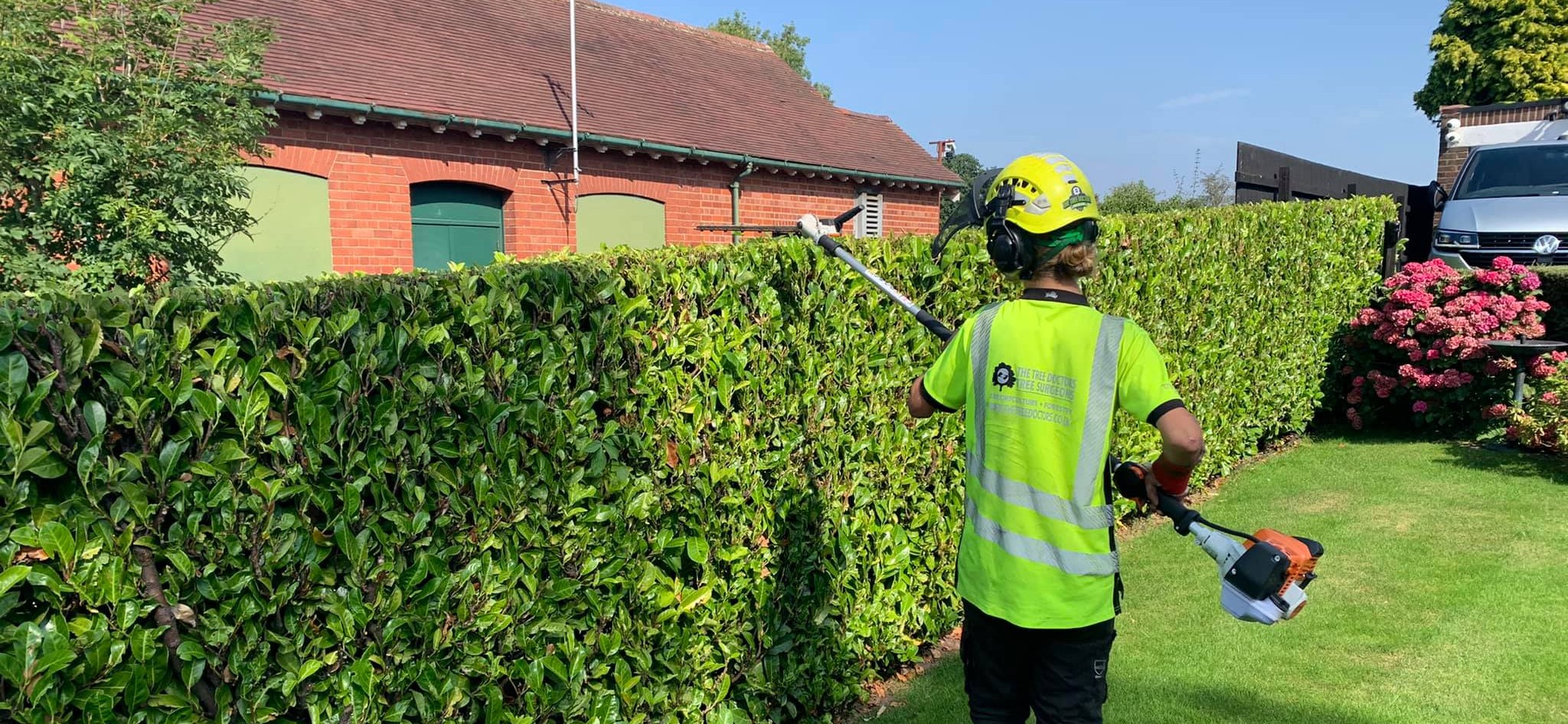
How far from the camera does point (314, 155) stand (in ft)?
35.8

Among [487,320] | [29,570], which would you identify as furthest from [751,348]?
[29,570]

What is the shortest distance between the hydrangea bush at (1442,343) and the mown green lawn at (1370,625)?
5.03 ft

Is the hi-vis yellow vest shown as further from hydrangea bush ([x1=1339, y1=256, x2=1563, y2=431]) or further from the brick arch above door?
the brick arch above door

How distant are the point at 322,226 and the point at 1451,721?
1131cm

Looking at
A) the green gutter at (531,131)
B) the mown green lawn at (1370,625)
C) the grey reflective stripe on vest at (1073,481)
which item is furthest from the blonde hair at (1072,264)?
the green gutter at (531,131)

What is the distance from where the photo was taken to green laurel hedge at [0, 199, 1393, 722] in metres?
1.97

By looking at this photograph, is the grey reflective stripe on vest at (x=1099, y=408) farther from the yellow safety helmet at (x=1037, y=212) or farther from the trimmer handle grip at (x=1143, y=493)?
the yellow safety helmet at (x=1037, y=212)

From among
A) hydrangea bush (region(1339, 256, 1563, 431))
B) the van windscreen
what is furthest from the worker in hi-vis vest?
the van windscreen

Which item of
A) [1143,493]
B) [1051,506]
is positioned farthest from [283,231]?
[1143,493]

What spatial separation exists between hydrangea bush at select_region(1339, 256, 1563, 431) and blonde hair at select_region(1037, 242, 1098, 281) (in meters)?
7.80

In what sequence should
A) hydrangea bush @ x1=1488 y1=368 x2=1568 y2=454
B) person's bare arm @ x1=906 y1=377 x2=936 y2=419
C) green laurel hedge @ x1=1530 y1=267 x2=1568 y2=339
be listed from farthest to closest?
1. green laurel hedge @ x1=1530 y1=267 x2=1568 y2=339
2. hydrangea bush @ x1=1488 y1=368 x2=1568 y2=454
3. person's bare arm @ x1=906 y1=377 x2=936 y2=419

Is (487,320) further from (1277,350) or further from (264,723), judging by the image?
(1277,350)

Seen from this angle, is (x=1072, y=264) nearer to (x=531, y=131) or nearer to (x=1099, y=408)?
(x=1099, y=408)

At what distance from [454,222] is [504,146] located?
1249 mm
